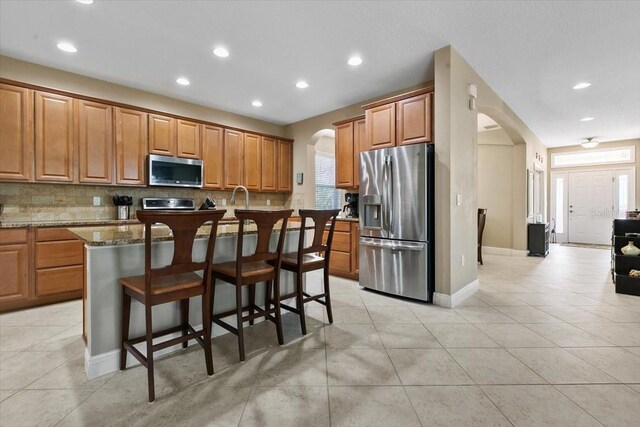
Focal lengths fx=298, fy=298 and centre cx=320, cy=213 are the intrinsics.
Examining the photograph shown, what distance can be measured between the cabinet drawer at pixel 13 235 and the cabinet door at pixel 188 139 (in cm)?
204

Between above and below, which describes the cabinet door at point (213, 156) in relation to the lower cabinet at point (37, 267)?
above

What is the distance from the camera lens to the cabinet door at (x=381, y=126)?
3.79 meters

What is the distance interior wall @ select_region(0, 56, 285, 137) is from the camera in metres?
3.39

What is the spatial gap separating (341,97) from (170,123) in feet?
8.57

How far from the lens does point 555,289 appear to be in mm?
3869

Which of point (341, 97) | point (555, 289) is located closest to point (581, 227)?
point (555, 289)

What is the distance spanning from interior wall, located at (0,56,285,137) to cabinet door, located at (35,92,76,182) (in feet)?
0.80

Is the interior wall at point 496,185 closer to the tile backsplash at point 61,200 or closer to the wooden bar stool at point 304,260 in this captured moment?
the wooden bar stool at point 304,260

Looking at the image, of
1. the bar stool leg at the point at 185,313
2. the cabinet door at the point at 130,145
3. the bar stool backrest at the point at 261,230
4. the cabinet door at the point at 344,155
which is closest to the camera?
the bar stool backrest at the point at 261,230

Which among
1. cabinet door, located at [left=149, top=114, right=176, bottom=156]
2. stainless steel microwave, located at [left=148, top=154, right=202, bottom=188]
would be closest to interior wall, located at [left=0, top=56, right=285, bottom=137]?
cabinet door, located at [left=149, top=114, right=176, bottom=156]

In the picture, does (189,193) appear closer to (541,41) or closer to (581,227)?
(541,41)

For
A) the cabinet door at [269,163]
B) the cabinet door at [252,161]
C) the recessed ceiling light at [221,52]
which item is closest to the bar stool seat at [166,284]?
the recessed ceiling light at [221,52]

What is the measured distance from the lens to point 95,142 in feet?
12.4

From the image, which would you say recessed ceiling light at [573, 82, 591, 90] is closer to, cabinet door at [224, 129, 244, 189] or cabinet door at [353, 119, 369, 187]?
cabinet door at [353, 119, 369, 187]
